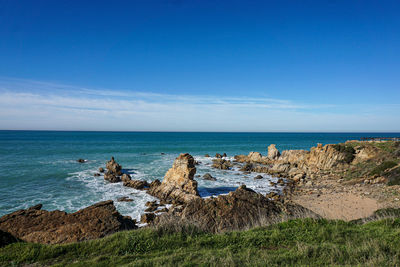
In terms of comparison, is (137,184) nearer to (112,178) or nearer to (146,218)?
(112,178)

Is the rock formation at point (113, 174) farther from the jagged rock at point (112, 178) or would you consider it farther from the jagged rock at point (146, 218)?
the jagged rock at point (146, 218)

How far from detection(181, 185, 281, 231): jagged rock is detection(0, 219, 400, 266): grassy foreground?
2.28 meters

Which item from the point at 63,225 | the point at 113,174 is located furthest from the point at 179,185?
the point at 63,225

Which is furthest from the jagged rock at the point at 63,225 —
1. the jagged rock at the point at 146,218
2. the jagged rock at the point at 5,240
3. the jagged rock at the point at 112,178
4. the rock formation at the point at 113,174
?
the rock formation at the point at 113,174

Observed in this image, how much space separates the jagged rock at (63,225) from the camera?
9.44m

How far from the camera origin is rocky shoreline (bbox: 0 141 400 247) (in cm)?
1038

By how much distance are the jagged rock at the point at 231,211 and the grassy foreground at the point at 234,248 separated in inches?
89.7

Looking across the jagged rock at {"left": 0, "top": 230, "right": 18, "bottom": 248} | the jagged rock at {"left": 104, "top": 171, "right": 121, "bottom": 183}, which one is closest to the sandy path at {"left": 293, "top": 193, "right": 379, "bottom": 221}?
the jagged rock at {"left": 0, "top": 230, "right": 18, "bottom": 248}

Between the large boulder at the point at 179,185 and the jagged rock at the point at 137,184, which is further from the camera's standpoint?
the jagged rock at the point at 137,184

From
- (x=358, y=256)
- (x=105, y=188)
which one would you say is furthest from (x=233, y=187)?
(x=358, y=256)

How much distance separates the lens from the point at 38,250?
281 inches

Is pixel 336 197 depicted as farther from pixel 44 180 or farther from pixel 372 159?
pixel 44 180

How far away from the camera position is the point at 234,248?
23.8 feet

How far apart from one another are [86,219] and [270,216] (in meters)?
9.88
